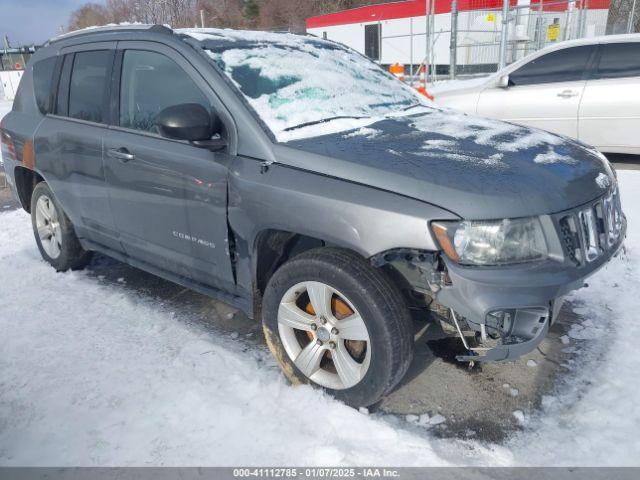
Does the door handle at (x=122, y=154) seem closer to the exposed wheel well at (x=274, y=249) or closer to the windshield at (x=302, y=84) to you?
the windshield at (x=302, y=84)

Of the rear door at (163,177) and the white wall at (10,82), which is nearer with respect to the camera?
the rear door at (163,177)

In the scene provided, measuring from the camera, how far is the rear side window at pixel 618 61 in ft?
20.8

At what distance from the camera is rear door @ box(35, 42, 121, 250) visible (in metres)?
3.48

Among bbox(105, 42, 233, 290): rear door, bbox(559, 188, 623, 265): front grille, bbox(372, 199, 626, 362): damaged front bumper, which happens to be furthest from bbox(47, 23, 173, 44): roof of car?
bbox(559, 188, 623, 265): front grille

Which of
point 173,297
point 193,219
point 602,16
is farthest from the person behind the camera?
point 602,16

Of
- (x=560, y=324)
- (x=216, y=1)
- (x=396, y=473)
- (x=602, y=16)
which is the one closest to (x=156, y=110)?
(x=396, y=473)

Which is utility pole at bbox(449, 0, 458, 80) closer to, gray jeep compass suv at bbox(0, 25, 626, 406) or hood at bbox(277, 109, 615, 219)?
gray jeep compass suv at bbox(0, 25, 626, 406)

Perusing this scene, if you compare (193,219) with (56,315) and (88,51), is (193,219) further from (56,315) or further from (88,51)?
(88,51)

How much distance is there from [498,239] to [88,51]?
306 cm

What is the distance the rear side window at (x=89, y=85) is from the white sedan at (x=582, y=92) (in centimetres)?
523

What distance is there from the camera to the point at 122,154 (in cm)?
322

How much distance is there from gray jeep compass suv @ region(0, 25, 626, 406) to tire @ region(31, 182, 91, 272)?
0.48 meters

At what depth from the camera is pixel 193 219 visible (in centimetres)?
291

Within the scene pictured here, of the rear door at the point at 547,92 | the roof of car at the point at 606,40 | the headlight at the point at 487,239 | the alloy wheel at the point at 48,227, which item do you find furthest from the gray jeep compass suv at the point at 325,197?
the roof of car at the point at 606,40
